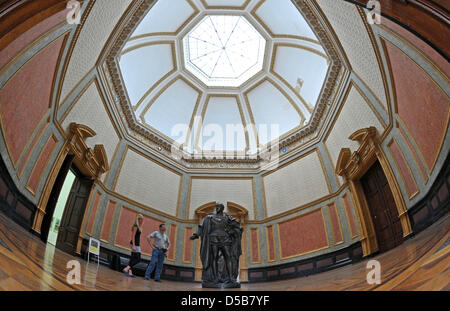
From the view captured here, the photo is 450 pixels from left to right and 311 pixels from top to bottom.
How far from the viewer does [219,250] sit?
197 inches

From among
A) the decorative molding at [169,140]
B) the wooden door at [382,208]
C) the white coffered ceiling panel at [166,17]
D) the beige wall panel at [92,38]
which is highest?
the white coffered ceiling panel at [166,17]

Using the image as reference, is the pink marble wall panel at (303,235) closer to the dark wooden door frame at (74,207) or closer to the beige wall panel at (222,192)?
the beige wall panel at (222,192)

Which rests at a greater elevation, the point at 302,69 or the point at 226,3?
the point at 226,3

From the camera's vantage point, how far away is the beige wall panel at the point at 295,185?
1098 centimetres

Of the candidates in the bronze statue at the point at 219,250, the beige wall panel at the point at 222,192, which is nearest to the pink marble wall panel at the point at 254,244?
the beige wall panel at the point at 222,192

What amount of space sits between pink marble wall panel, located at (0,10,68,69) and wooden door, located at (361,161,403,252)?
8.96 m

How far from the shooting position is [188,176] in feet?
42.5

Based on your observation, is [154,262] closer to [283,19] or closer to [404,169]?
[404,169]

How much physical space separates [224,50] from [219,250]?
11.7 metres

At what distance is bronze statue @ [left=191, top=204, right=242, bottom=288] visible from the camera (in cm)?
474

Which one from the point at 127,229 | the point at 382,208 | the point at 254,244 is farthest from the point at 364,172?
the point at 127,229

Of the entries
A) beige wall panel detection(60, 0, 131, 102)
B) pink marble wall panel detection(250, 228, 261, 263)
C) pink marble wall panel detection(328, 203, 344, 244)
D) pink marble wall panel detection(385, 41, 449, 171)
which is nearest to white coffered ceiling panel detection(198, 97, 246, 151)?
pink marble wall panel detection(250, 228, 261, 263)

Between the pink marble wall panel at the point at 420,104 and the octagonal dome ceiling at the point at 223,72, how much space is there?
4326 millimetres

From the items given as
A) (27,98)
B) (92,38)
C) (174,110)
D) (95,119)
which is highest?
(174,110)
